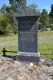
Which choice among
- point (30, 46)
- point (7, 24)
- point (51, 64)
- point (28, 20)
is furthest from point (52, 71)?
point (7, 24)

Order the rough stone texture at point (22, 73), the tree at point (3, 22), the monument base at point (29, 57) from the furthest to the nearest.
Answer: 1. the tree at point (3, 22)
2. the monument base at point (29, 57)
3. the rough stone texture at point (22, 73)

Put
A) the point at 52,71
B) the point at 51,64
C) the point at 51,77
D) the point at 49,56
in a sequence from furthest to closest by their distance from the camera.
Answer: the point at 49,56, the point at 51,64, the point at 52,71, the point at 51,77

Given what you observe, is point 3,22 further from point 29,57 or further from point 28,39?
point 29,57

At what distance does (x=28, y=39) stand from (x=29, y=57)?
92 cm

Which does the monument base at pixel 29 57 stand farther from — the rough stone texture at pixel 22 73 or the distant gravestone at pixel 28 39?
the rough stone texture at pixel 22 73

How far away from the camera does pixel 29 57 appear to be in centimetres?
1112

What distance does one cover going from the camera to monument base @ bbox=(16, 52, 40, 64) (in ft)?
36.3

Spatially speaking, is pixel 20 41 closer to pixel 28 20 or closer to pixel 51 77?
pixel 28 20

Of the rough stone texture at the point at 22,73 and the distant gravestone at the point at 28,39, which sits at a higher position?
the distant gravestone at the point at 28,39

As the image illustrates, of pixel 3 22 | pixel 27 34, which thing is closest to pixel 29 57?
pixel 27 34

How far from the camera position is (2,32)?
173 ft

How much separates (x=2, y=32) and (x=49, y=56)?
39820mm

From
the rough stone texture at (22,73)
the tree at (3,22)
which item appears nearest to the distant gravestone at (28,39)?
the rough stone texture at (22,73)

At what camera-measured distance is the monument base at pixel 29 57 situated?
11070 mm
